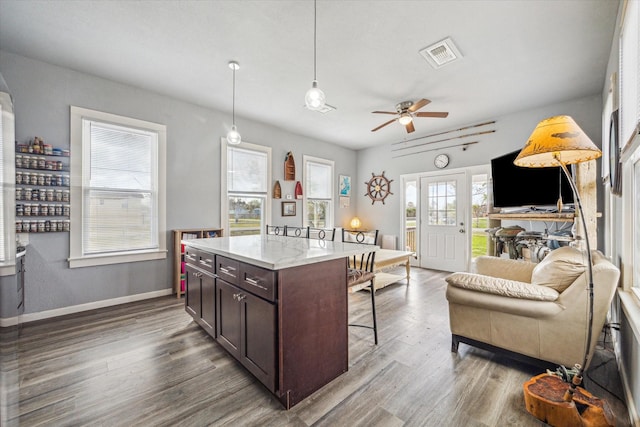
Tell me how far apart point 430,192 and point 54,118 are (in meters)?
5.90

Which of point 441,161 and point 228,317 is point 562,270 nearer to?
point 228,317

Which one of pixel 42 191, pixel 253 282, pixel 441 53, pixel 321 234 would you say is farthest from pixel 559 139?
pixel 42 191

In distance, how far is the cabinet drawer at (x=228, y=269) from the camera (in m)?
1.88

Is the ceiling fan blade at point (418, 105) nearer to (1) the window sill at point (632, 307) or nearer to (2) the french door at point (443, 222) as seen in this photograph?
(2) the french door at point (443, 222)

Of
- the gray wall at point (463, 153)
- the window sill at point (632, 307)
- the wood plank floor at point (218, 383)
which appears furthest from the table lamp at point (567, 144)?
the gray wall at point (463, 153)

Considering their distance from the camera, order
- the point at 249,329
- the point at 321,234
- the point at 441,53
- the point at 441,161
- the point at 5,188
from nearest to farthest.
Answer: the point at 5,188
the point at 249,329
the point at 441,53
the point at 321,234
the point at 441,161

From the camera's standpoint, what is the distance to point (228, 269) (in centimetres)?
198

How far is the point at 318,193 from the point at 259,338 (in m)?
4.53

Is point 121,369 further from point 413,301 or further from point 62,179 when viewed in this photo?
point 413,301

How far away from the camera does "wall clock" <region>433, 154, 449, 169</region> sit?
5242 mm

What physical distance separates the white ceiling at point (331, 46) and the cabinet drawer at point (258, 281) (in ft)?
6.72

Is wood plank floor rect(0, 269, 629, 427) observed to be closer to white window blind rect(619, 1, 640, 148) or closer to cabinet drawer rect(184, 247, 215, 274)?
cabinet drawer rect(184, 247, 215, 274)

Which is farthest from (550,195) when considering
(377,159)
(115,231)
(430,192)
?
(115,231)

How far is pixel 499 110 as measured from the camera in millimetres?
4281
